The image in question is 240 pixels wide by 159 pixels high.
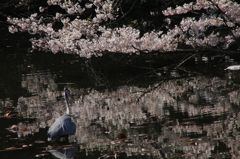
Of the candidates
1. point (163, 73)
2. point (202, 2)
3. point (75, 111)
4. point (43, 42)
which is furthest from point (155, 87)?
point (43, 42)

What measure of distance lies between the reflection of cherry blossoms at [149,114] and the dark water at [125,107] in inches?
0.5

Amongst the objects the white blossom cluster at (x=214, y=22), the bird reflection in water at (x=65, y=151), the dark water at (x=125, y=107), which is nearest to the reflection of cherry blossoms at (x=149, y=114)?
the dark water at (x=125, y=107)

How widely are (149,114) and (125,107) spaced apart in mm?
736

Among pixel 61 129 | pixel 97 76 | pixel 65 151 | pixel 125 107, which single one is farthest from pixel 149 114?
pixel 97 76

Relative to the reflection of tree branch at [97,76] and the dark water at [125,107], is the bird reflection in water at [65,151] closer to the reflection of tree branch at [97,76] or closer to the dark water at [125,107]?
the dark water at [125,107]

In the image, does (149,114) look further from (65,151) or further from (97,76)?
(97,76)

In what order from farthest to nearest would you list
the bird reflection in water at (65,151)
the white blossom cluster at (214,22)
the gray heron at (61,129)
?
the white blossom cluster at (214,22), the gray heron at (61,129), the bird reflection in water at (65,151)

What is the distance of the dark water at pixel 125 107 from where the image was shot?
5297mm

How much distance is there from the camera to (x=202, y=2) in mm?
9906

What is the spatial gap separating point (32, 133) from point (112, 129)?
1.30m

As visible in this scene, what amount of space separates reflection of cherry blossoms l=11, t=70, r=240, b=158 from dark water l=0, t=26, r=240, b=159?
14 millimetres

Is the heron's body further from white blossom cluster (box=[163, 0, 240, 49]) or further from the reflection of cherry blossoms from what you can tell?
white blossom cluster (box=[163, 0, 240, 49])

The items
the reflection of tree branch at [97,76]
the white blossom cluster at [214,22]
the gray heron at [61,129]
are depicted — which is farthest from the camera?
the reflection of tree branch at [97,76]

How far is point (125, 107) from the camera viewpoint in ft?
24.3
